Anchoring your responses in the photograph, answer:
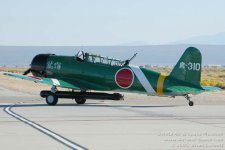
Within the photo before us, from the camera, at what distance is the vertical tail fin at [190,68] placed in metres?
24.0

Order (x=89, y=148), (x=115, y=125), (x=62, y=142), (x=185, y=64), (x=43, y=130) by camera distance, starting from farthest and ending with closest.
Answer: (x=185, y=64) < (x=115, y=125) < (x=43, y=130) < (x=62, y=142) < (x=89, y=148)

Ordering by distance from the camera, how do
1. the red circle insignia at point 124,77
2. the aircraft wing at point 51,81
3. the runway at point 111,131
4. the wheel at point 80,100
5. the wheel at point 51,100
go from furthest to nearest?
the wheel at point 80,100, the aircraft wing at point 51,81, the wheel at point 51,100, the red circle insignia at point 124,77, the runway at point 111,131

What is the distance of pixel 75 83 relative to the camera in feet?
85.1

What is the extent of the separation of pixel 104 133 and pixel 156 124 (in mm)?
2610

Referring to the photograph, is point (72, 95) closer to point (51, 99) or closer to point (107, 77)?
point (51, 99)

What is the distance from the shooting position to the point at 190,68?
24.2 m

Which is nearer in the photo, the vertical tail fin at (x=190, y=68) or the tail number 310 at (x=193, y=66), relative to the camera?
the vertical tail fin at (x=190, y=68)

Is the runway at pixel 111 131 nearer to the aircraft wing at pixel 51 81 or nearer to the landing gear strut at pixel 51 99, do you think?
the landing gear strut at pixel 51 99

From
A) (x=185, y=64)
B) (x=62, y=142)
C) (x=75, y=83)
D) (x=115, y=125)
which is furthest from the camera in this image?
(x=75, y=83)

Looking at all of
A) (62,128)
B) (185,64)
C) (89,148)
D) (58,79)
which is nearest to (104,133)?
(62,128)

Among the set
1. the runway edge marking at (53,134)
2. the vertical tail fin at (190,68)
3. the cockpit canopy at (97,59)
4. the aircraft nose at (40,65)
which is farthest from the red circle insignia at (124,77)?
the runway edge marking at (53,134)

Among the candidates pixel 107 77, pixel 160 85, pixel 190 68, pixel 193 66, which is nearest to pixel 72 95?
pixel 107 77

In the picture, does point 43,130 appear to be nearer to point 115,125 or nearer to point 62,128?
point 62,128

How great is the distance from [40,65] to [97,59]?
107 inches
